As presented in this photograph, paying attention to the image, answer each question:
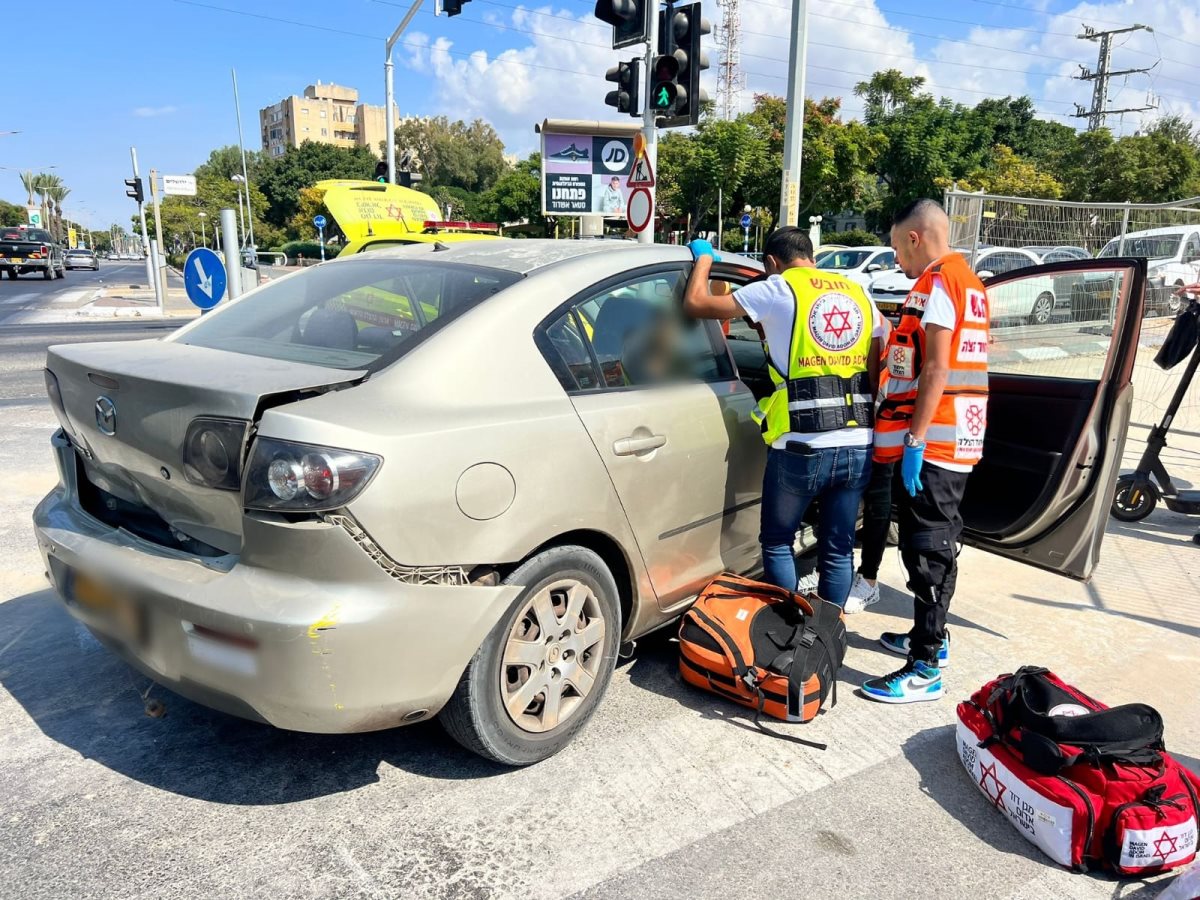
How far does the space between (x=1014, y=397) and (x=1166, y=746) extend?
166cm

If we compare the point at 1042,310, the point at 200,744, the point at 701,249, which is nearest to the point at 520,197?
the point at 1042,310

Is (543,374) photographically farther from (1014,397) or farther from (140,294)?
(140,294)

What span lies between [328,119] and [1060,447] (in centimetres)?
14627

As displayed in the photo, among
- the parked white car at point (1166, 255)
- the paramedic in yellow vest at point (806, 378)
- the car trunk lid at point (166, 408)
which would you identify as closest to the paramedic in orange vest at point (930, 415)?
the paramedic in yellow vest at point (806, 378)

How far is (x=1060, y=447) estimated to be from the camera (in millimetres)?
3795

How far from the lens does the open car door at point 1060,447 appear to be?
11.2ft

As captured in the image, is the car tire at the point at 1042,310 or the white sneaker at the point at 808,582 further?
the car tire at the point at 1042,310

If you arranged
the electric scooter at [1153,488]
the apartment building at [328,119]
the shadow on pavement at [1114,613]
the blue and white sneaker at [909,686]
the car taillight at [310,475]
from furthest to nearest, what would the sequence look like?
the apartment building at [328,119] < the electric scooter at [1153,488] < the shadow on pavement at [1114,613] < the blue and white sneaker at [909,686] < the car taillight at [310,475]

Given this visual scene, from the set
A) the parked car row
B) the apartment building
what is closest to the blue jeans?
the parked car row

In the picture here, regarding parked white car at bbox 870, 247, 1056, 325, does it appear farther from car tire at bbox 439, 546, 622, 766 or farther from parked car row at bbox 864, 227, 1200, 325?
car tire at bbox 439, 546, 622, 766

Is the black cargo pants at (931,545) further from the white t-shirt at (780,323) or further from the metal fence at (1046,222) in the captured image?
the metal fence at (1046,222)

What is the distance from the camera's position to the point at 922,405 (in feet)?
10.2

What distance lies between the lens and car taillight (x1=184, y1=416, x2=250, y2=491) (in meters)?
2.28

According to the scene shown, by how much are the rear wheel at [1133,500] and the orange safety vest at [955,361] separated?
10.5ft
